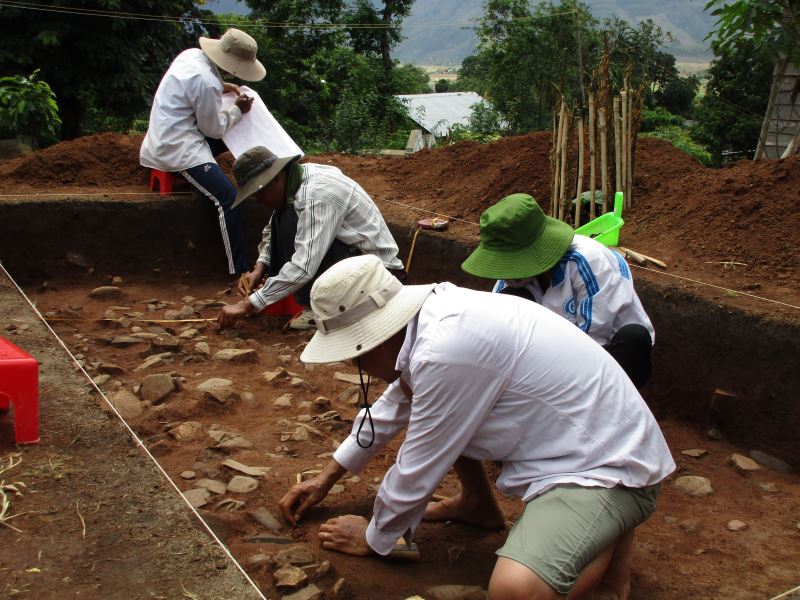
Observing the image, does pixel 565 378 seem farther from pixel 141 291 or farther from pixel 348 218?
pixel 141 291

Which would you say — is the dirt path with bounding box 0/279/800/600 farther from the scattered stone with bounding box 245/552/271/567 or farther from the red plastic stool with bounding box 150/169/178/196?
the red plastic stool with bounding box 150/169/178/196

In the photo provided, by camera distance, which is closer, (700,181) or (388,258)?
(388,258)

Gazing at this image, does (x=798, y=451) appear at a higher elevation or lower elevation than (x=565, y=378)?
lower

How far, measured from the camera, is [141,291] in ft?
20.6

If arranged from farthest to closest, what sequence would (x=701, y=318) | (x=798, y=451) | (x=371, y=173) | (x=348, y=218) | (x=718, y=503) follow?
(x=371, y=173) < (x=348, y=218) < (x=701, y=318) < (x=798, y=451) < (x=718, y=503)

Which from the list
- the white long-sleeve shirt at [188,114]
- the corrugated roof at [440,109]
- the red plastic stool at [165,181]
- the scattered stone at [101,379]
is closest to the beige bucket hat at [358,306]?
the scattered stone at [101,379]

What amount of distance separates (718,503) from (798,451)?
58 centimetres

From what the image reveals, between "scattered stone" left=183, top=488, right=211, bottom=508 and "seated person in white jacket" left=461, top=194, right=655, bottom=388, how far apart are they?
1307 millimetres

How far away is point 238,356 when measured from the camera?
15.8 feet

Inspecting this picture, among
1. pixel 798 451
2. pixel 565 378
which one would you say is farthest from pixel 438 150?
pixel 565 378

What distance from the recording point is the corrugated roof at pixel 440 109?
21656mm

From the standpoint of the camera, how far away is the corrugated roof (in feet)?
71.1

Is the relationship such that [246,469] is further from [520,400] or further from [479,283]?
[479,283]

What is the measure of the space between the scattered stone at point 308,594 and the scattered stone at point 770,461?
2267 mm
